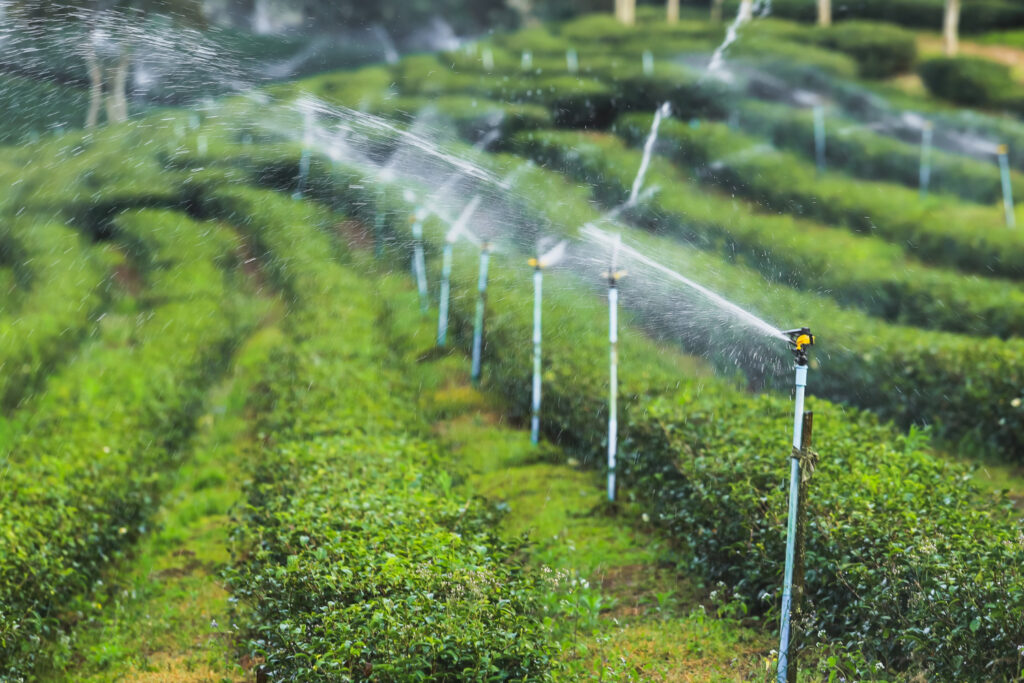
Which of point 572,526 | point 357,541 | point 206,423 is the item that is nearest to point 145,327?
point 206,423

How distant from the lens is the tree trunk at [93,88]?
65.9 feet

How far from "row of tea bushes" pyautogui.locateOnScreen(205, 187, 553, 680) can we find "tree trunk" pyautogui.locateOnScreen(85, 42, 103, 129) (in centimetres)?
1411

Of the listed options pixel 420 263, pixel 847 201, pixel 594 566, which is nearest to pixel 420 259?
pixel 420 263

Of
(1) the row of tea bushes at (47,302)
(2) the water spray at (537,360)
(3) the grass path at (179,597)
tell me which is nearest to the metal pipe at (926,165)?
(2) the water spray at (537,360)

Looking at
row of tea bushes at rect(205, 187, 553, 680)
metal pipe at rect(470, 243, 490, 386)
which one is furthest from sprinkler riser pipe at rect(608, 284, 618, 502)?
metal pipe at rect(470, 243, 490, 386)

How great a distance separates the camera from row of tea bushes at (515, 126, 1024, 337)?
11.5m

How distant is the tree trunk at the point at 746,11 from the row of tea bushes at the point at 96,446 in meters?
19.6

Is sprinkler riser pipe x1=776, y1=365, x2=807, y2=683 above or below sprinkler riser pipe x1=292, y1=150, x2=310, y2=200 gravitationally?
above

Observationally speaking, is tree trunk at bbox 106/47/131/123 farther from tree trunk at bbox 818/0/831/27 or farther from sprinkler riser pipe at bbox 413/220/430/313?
tree trunk at bbox 818/0/831/27

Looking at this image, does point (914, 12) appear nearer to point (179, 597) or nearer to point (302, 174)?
point (302, 174)

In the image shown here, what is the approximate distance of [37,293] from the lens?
1369 centimetres

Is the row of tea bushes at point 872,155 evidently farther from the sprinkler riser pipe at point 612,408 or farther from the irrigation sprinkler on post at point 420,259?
the sprinkler riser pipe at point 612,408

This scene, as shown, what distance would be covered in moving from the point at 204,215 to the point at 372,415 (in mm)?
14936

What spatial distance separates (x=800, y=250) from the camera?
1405 centimetres
